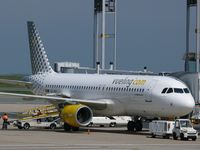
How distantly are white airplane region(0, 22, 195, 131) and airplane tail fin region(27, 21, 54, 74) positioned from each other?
214cm

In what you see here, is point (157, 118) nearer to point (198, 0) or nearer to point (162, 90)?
point (162, 90)

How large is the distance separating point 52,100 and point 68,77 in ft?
17.8

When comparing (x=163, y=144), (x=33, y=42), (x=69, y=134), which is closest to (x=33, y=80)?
(x=33, y=42)

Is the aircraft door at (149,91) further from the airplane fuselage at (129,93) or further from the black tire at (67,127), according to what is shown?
the black tire at (67,127)

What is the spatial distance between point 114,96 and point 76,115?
11.6 ft

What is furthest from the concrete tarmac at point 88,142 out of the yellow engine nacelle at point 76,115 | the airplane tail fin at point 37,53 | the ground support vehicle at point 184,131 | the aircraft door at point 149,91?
the airplane tail fin at point 37,53

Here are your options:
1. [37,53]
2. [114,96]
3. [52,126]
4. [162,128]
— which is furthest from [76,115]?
[37,53]

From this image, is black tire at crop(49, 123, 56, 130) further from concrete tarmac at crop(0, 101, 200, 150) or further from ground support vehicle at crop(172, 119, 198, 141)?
ground support vehicle at crop(172, 119, 198, 141)

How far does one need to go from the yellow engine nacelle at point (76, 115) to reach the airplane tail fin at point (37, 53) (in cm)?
1204

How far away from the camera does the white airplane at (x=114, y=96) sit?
50688 mm

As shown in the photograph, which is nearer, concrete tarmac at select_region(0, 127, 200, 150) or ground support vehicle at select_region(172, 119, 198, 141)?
concrete tarmac at select_region(0, 127, 200, 150)

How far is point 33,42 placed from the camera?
2630 inches

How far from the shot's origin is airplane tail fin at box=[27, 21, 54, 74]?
65938 mm

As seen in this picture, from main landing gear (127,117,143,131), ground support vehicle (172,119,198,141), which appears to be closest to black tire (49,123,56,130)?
main landing gear (127,117,143,131)
